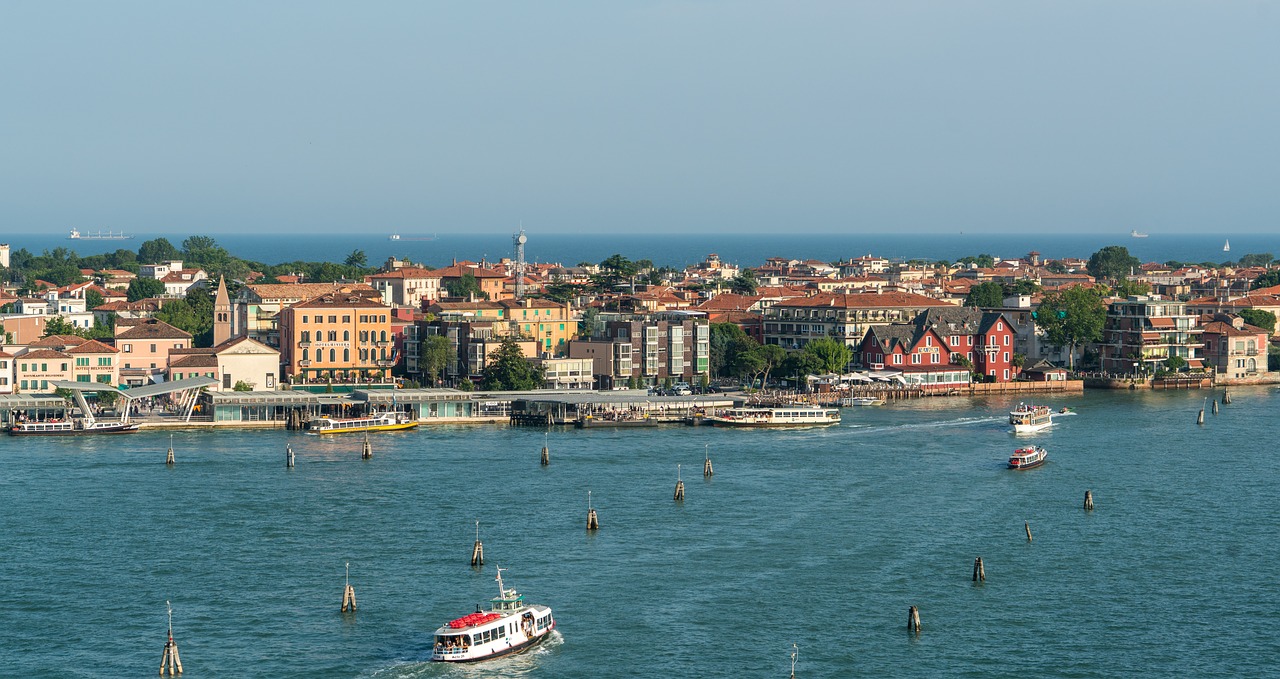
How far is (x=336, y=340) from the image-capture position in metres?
71.5

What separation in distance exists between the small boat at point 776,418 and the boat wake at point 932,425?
1.34 m

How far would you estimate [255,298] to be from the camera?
7862 centimetres

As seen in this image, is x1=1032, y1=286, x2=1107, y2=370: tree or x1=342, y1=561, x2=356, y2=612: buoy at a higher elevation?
x1=1032, y1=286, x2=1107, y2=370: tree

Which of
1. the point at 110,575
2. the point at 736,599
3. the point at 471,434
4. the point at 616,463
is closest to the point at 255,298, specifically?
the point at 471,434

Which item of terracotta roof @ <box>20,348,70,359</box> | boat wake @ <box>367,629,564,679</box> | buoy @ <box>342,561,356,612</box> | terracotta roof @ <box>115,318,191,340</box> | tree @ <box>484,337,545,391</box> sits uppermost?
terracotta roof @ <box>115,318,191,340</box>

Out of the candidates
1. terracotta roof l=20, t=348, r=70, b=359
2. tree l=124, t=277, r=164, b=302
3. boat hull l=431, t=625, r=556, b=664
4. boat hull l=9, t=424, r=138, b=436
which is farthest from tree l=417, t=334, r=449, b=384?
boat hull l=431, t=625, r=556, b=664

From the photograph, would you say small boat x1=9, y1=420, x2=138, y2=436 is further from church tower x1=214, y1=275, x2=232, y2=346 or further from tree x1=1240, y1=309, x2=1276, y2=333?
tree x1=1240, y1=309, x2=1276, y2=333

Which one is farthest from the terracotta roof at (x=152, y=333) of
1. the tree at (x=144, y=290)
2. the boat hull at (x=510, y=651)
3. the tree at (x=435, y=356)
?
the boat hull at (x=510, y=651)

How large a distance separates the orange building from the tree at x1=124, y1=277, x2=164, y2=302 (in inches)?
1213

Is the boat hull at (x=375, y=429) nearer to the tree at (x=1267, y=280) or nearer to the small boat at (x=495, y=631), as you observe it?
the small boat at (x=495, y=631)

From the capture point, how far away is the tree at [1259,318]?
3480 inches

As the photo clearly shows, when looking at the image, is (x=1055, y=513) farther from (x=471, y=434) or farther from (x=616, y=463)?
(x=471, y=434)

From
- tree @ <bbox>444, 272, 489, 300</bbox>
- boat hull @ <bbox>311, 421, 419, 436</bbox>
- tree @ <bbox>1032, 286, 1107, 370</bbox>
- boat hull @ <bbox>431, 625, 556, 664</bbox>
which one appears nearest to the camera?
boat hull @ <bbox>431, 625, 556, 664</bbox>

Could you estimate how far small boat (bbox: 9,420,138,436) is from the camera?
5709cm
